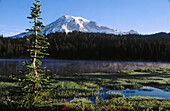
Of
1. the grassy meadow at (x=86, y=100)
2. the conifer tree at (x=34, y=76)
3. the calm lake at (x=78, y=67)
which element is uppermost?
the conifer tree at (x=34, y=76)

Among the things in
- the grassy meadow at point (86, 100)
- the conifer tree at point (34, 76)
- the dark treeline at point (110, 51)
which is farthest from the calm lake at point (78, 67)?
the dark treeline at point (110, 51)

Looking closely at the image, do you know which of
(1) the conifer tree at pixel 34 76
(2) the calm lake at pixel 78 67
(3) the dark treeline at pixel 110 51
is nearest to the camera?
(1) the conifer tree at pixel 34 76

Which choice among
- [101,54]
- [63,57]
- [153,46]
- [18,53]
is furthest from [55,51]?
[153,46]

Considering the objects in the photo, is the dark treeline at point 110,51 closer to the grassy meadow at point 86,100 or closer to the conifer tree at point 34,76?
the grassy meadow at point 86,100

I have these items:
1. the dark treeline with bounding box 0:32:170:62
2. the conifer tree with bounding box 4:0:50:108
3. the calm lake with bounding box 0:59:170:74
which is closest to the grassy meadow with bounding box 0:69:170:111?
the conifer tree with bounding box 4:0:50:108

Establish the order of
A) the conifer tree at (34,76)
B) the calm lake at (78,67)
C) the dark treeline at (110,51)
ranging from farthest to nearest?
the dark treeline at (110,51), the calm lake at (78,67), the conifer tree at (34,76)

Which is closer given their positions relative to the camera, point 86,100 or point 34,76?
point 34,76

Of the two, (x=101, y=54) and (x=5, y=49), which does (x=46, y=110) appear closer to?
(x=101, y=54)

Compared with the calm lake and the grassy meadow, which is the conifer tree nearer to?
the grassy meadow

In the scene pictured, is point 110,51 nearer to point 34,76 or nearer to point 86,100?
point 86,100

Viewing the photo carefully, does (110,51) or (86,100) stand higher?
(110,51)

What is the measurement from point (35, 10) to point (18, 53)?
19143 centimetres

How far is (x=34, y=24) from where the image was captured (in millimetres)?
11711

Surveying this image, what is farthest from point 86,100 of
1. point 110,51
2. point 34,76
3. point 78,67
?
point 110,51
